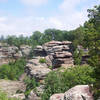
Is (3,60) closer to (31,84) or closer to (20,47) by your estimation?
(20,47)

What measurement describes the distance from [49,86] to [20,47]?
6168cm

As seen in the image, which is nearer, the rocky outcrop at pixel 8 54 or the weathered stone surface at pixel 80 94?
the weathered stone surface at pixel 80 94

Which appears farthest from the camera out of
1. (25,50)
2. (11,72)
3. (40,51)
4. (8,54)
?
(25,50)

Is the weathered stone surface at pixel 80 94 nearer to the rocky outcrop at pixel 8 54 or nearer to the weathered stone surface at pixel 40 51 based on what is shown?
the weathered stone surface at pixel 40 51

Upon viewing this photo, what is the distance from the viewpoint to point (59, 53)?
1705 inches

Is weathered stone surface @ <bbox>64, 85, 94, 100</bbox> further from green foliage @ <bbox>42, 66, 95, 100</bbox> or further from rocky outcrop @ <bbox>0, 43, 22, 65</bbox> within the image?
rocky outcrop @ <bbox>0, 43, 22, 65</bbox>

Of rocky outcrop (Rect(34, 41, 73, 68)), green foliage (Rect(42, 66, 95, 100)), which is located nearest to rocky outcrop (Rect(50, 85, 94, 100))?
green foliage (Rect(42, 66, 95, 100))

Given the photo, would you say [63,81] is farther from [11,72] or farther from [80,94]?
[11,72]

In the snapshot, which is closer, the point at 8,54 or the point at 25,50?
the point at 8,54

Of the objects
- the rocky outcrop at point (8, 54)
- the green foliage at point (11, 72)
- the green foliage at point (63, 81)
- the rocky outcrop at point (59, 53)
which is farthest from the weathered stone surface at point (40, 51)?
the green foliage at point (63, 81)

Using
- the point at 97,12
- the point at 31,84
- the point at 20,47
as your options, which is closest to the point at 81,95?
the point at 97,12

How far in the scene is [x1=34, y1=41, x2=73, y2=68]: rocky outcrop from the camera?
41.4m

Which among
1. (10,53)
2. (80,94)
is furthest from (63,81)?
(10,53)

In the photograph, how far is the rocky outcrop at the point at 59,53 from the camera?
41375 millimetres
